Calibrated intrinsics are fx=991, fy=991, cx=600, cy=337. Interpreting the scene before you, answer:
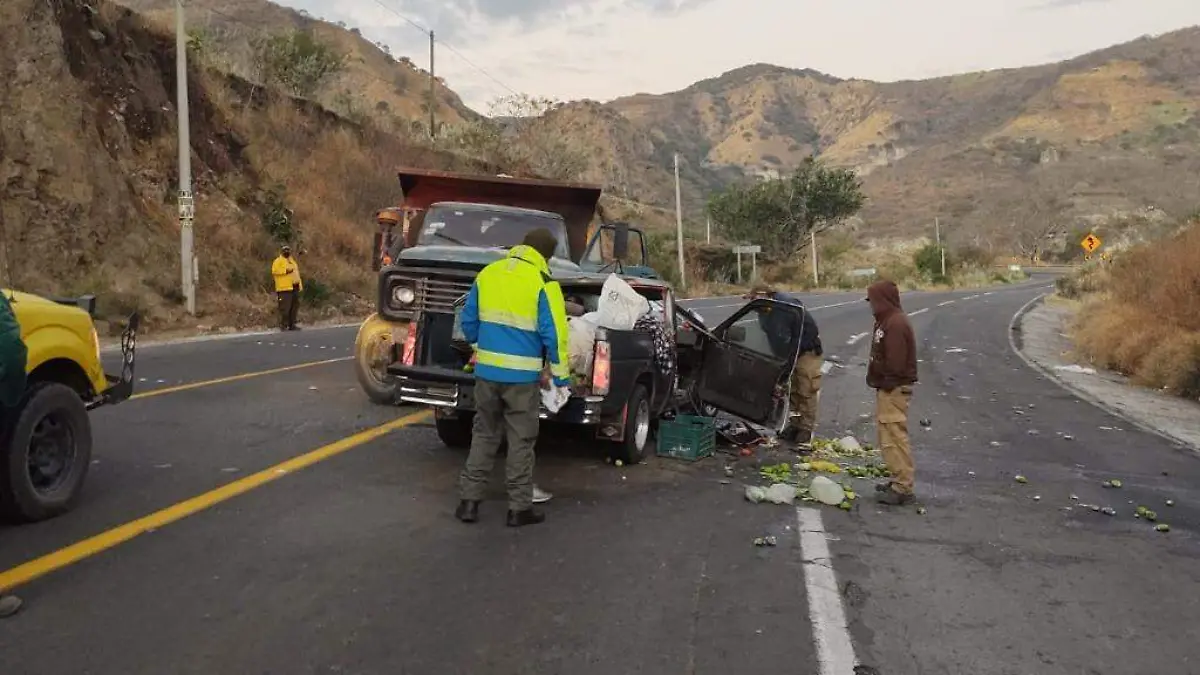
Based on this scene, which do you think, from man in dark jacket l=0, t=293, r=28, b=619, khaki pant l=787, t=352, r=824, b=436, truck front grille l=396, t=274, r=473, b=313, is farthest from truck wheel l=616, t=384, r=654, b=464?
man in dark jacket l=0, t=293, r=28, b=619

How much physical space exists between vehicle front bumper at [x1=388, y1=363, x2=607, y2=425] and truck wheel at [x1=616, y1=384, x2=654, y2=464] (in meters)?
0.46

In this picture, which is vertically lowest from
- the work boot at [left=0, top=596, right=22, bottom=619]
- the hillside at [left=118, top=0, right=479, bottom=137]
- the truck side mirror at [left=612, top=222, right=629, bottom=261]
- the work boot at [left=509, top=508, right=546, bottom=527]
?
the work boot at [left=509, top=508, right=546, bottom=527]

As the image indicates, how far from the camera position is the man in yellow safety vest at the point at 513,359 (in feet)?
20.0

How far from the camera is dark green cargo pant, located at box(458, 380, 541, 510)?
6.18m

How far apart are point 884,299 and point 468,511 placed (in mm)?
3622

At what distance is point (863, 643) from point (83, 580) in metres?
3.72

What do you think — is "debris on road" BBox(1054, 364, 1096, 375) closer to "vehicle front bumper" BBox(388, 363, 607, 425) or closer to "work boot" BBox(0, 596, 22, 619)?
"vehicle front bumper" BBox(388, 363, 607, 425)

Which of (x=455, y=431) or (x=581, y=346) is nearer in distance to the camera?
(x=581, y=346)

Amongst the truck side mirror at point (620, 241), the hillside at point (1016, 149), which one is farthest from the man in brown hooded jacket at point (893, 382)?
the hillside at point (1016, 149)

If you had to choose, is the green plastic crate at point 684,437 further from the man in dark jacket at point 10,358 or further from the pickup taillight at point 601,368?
the man in dark jacket at point 10,358

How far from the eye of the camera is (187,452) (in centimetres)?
778

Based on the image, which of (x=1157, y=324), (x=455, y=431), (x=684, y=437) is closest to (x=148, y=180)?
(x=455, y=431)

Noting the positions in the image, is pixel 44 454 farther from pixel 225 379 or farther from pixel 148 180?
pixel 148 180

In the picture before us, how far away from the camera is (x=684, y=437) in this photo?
855 centimetres
